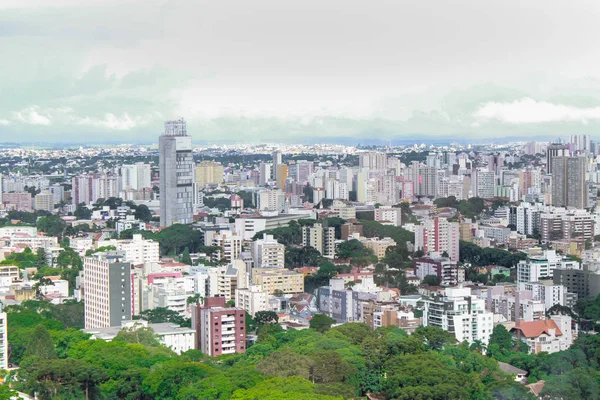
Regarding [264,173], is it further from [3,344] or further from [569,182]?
[3,344]

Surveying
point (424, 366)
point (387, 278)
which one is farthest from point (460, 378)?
point (387, 278)

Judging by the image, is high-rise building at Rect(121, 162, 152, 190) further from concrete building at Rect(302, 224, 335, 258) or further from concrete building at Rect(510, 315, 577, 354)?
concrete building at Rect(510, 315, 577, 354)

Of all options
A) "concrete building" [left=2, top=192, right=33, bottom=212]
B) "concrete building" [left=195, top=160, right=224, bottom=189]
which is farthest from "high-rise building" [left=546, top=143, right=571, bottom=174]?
"concrete building" [left=2, top=192, right=33, bottom=212]

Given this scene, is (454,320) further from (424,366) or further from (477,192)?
(477,192)

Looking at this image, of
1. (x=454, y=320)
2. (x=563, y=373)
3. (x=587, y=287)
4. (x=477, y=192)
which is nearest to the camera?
(x=563, y=373)

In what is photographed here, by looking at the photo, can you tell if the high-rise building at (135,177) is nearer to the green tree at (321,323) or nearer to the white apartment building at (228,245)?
the white apartment building at (228,245)

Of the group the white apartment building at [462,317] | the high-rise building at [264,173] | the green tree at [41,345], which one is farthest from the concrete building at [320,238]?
the high-rise building at [264,173]
